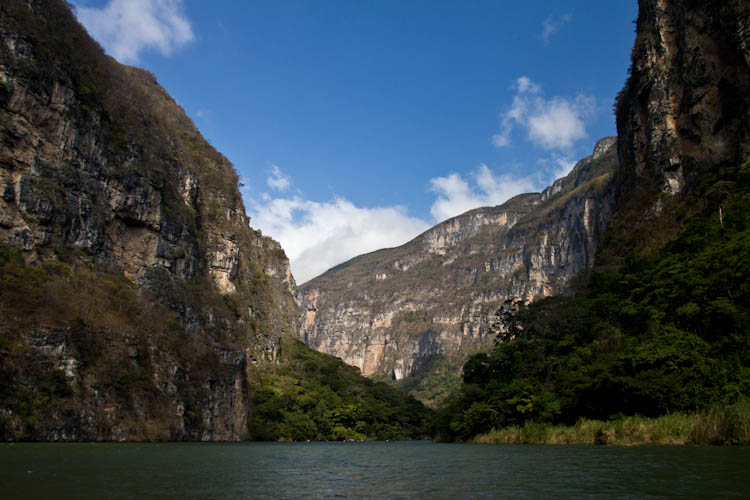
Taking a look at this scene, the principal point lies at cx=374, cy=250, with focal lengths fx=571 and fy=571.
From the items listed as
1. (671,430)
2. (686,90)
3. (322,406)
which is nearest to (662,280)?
(671,430)

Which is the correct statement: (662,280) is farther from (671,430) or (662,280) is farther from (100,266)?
(100,266)

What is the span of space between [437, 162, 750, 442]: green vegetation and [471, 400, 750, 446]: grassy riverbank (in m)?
0.93

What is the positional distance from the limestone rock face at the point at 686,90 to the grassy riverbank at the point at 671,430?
34.3 meters

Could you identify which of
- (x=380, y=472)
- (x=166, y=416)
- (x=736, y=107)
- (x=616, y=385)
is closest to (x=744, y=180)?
(x=736, y=107)

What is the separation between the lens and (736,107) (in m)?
58.8

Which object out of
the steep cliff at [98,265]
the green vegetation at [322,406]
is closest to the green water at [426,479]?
the steep cliff at [98,265]

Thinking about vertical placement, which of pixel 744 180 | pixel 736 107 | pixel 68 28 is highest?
pixel 68 28

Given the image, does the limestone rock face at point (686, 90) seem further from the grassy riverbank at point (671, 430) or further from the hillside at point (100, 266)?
the hillside at point (100, 266)

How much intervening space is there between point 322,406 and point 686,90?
8076 centimetres

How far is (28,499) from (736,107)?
67.4 metres

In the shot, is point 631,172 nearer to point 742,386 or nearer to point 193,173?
point 742,386

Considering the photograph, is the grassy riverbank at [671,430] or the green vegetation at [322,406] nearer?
the grassy riverbank at [671,430]

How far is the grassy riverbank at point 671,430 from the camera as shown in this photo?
2517 centimetres

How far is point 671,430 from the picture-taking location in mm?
28625
